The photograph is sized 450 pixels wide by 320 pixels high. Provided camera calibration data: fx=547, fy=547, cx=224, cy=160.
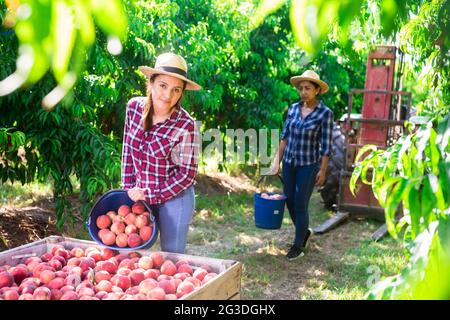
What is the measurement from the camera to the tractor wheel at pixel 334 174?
24.3ft

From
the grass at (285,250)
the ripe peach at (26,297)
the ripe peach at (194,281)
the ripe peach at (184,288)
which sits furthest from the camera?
the grass at (285,250)

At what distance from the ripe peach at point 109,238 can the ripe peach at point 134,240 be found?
0.32 feet

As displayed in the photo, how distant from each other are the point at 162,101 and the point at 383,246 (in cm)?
364

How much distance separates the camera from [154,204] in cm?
326

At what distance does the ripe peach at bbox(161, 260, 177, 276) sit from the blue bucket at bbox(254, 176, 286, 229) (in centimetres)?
283

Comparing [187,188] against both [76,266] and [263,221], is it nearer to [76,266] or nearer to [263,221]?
[76,266]

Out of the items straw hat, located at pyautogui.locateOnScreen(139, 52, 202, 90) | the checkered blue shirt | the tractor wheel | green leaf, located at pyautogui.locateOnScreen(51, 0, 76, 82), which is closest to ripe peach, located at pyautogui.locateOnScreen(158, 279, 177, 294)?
straw hat, located at pyautogui.locateOnScreen(139, 52, 202, 90)

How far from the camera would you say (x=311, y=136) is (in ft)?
16.8

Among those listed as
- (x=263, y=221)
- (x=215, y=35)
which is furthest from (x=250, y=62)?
(x=263, y=221)

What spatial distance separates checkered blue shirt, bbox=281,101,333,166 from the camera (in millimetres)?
5098

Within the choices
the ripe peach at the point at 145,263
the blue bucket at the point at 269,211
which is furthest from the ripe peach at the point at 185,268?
the blue bucket at the point at 269,211

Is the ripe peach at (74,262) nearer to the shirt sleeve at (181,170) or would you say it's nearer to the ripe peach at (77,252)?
the ripe peach at (77,252)
